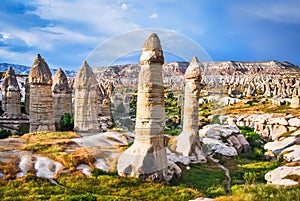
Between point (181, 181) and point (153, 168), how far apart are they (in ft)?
8.87

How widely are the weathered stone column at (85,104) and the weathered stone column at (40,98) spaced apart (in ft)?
11.5

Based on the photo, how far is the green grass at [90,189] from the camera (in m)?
11.8

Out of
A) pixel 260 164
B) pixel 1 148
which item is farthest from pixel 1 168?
pixel 260 164

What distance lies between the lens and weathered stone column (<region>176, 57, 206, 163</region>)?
70.1ft

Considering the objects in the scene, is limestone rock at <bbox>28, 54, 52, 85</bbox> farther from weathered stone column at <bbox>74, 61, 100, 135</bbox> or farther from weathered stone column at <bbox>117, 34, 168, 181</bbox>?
weathered stone column at <bbox>117, 34, 168, 181</bbox>

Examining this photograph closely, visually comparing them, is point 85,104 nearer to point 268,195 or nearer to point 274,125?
point 268,195

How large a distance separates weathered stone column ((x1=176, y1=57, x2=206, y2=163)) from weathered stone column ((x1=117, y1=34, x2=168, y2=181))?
23.1 ft

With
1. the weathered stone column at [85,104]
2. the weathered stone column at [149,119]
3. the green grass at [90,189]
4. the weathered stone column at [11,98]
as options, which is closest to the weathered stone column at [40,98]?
the weathered stone column at [85,104]

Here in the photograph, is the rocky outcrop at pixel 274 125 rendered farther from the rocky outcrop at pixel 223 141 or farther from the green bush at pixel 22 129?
the green bush at pixel 22 129

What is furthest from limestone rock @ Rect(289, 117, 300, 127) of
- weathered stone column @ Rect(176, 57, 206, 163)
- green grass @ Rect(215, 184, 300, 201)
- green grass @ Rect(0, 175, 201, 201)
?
green grass @ Rect(215, 184, 300, 201)

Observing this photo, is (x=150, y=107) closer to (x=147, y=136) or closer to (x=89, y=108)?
(x=147, y=136)

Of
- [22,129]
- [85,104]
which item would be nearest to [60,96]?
[22,129]

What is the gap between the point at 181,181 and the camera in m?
16.4

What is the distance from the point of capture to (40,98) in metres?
23.9
